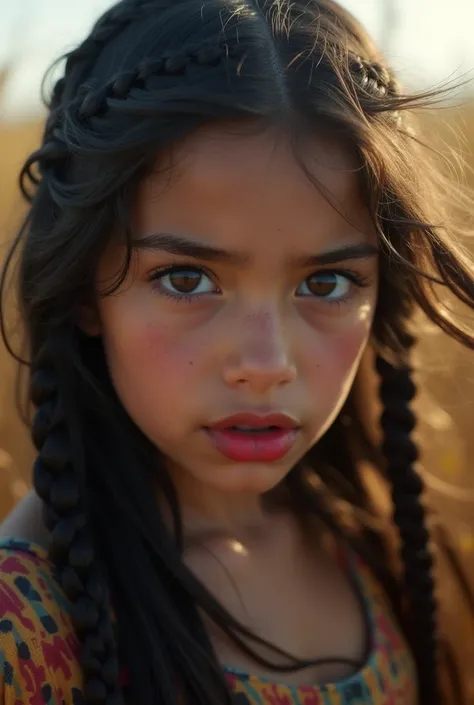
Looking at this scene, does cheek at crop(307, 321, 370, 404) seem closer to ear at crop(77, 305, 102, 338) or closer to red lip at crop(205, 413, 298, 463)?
red lip at crop(205, 413, 298, 463)

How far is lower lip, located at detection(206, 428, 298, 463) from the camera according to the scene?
147 cm

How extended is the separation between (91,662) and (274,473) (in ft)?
1.26

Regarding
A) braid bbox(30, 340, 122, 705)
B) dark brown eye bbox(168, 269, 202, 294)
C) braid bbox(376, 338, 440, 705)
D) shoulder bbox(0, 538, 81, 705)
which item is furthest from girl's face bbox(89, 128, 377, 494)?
braid bbox(376, 338, 440, 705)

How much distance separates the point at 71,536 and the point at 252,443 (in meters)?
0.29

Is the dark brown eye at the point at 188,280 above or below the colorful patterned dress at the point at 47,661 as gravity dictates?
above

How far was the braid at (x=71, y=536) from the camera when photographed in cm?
135

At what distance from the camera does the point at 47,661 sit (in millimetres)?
1326

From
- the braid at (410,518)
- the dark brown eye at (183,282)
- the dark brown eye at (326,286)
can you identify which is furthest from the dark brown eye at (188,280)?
the braid at (410,518)

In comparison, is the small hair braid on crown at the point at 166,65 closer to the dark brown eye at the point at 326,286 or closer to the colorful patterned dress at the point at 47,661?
the dark brown eye at the point at 326,286

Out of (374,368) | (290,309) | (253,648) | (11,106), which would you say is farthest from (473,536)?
(11,106)

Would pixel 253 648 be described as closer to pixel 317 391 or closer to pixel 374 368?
pixel 317 391

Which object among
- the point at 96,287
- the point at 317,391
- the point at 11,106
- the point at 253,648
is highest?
the point at 11,106

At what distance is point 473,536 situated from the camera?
8.38 ft

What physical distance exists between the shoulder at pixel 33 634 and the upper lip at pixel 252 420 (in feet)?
1.02
